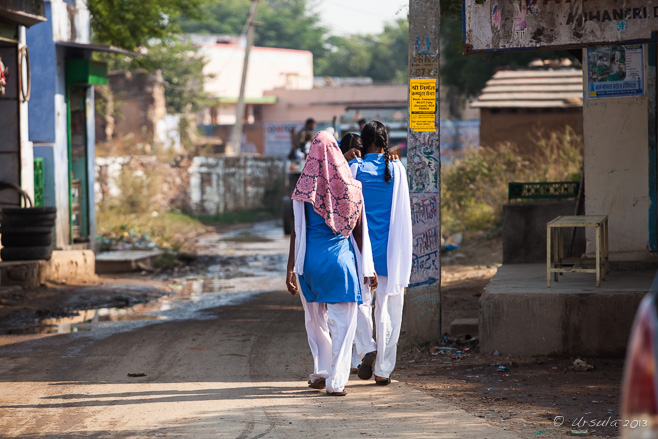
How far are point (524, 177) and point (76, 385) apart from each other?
10914mm

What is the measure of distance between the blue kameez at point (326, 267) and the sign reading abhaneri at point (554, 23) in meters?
1.94

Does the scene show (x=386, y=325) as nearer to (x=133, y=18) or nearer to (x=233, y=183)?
(x=133, y=18)

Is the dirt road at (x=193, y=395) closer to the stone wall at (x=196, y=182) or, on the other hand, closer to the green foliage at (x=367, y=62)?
the stone wall at (x=196, y=182)

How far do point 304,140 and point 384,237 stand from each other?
39.4ft

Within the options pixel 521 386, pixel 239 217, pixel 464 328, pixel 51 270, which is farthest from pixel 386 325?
pixel 239 217

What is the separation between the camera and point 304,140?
18.6m

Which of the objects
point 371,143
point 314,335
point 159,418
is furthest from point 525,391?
point 159,418

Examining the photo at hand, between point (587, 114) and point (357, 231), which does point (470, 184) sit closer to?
point (587, 114)

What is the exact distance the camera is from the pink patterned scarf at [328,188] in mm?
6230

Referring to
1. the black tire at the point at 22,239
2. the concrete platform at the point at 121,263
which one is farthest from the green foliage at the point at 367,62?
the black tire at the point at 22,239

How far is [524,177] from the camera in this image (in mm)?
15969

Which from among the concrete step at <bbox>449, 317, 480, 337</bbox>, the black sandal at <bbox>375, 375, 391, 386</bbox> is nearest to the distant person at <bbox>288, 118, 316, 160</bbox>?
the concrete step at <bbox>449, 317, 480, 337</bbox>

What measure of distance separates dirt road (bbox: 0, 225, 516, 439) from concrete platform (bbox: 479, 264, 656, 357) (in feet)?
3.77

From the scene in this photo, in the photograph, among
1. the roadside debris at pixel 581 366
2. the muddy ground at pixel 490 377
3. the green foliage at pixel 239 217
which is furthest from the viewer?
the green foliage at pixel 239 217
